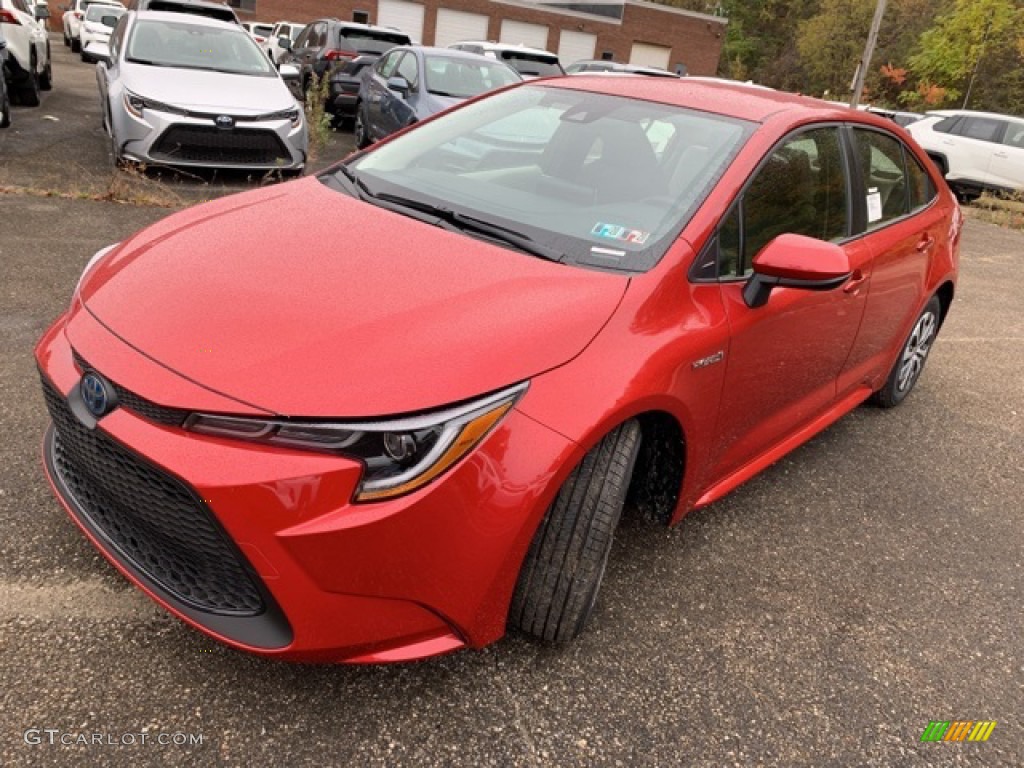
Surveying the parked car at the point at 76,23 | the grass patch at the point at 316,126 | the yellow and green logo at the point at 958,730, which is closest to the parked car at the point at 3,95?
the grass patch at the point at 316,126

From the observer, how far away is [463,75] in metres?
9.54

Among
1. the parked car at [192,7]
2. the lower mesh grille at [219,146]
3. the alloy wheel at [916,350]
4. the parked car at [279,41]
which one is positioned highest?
the parked car at [192,7]

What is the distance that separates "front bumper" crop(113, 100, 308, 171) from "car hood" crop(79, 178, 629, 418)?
4.95 m

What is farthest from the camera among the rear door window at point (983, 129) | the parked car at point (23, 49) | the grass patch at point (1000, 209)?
the rear door window at point (983, 129)

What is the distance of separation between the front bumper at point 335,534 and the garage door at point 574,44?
150 feet

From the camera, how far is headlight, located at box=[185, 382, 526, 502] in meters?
1.74

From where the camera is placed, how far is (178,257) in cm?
230

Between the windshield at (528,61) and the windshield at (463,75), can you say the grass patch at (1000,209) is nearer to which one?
the windshield at (528,61)

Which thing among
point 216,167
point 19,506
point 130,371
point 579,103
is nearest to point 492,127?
point 579,103

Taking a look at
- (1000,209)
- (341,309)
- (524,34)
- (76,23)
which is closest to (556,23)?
(524,34)

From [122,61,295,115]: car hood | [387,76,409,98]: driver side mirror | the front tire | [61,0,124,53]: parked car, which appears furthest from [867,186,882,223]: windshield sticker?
[61,0,124,53]: parked car

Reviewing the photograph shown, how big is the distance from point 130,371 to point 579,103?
201cm

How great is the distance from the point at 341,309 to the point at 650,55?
161 ft

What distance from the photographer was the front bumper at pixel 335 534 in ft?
5.59
